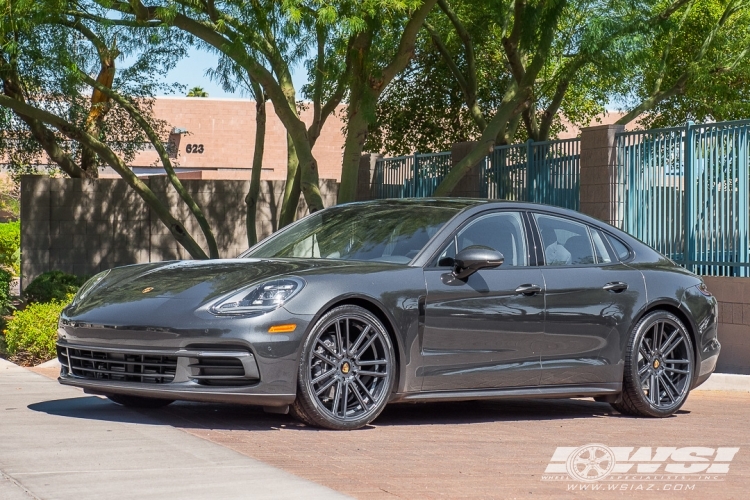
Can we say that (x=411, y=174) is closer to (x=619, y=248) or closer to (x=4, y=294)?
(x=4, y=294)

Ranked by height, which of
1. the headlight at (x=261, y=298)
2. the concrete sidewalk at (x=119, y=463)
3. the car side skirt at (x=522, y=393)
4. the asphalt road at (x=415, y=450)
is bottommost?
the asphalt road at (x=415, y=450)

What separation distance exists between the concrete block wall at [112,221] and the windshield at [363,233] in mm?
12419

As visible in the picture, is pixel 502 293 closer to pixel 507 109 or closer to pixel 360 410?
pixel 360 410

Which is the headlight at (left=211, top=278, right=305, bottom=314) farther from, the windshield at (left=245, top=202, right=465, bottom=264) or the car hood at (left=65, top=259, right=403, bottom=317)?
the windshield at (left=245, top=202, right=465, bottom=264)

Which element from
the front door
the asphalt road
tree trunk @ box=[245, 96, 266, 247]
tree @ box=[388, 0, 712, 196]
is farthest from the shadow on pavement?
tree trunk @ box=[245, 96, 266, 247]

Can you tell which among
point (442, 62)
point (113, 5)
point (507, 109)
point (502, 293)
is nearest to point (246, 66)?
point (113, 5)

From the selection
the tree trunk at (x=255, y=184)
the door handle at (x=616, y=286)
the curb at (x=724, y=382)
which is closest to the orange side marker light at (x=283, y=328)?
the door handle at (x=616, y=286)

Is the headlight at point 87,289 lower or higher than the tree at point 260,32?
lower

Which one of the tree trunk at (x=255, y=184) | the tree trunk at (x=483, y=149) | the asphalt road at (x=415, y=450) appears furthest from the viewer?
the tree trunk at (x=255, y=184)

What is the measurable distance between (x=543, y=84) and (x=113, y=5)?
11527 millimetres

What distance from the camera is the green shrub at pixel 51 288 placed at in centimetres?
1616

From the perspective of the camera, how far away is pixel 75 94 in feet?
57.0

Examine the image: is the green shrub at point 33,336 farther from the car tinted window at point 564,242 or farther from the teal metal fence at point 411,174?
the teal metal fence at point 411,174

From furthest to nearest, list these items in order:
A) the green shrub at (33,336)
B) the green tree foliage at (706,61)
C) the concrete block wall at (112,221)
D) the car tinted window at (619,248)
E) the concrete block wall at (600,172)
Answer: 1. the green tree foliage at (706,61)
2. the concrete block wall at (112,221)
3. the concrete block wall at (600,172)
4. the green shrub at (33,336)
5. the car tinted window at (619,248)
